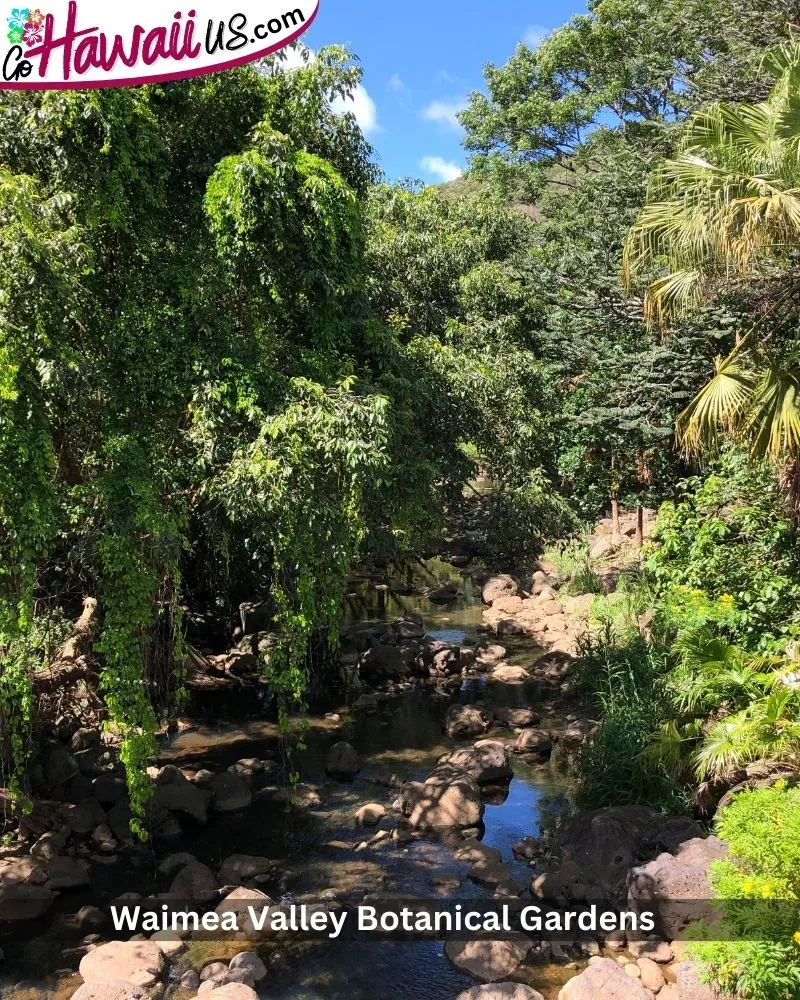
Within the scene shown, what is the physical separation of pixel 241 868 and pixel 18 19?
8748 mm

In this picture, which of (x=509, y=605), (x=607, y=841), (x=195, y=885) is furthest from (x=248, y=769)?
(x=509, y=605)

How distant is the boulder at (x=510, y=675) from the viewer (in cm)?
1509

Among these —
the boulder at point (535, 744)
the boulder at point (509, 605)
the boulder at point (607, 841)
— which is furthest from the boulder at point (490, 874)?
the boulder at point (509, 605)

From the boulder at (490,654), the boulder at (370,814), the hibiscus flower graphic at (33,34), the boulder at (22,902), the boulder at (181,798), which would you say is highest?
the hibiscus flower graphic at (33,34)

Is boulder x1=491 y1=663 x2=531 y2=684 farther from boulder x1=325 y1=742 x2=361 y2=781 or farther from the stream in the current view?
boulder x1=325 y1=742 x2=361 y2=781

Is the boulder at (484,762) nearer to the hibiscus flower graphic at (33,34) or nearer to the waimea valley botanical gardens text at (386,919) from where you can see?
the waimea valley botanical gardens text at (386,919)

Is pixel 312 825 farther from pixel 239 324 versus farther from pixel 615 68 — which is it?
pixel 615 68

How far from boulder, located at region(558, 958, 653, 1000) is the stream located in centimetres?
37

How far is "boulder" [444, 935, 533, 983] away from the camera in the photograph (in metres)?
6.81

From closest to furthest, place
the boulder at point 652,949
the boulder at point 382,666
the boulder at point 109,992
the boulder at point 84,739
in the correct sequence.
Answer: the boulder at point 109,992 < the boulder at point 652,949 < the boulder at point 84,739 < the boulder at point 382,666

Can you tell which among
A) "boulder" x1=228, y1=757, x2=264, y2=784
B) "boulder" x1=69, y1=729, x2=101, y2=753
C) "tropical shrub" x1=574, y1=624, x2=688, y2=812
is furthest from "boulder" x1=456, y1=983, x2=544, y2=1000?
"boulder" x1=69, y1=729, x2=101, y2=753

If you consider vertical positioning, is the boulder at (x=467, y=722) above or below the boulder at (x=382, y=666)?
below

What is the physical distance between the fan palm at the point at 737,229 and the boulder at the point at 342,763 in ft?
19.9

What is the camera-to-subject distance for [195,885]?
8.11 m
